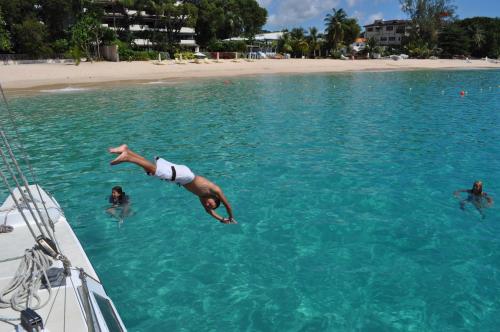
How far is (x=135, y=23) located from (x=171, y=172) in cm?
8990

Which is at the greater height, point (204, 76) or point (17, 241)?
point (204, 76)

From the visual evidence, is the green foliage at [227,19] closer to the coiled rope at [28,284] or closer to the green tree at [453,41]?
the green tree at [453,41]

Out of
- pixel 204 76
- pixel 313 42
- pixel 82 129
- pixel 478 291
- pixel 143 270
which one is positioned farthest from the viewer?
pixel 313 42

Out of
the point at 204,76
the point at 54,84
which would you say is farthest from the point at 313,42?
the point at 54,84

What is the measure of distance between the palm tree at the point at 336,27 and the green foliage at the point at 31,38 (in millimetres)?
64246

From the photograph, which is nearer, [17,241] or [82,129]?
[17,241]

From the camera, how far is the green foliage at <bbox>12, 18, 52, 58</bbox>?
62094mm

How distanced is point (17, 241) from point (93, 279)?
7.78 ft

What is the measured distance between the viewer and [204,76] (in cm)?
5591

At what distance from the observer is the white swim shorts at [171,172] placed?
622 cm

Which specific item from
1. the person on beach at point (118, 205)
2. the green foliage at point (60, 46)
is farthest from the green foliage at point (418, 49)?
the person on beach at point (118, 205)

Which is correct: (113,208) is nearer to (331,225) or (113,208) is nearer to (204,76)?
(331,225)

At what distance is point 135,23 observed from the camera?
87.1 m

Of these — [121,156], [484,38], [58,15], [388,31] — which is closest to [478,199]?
[121,156]
